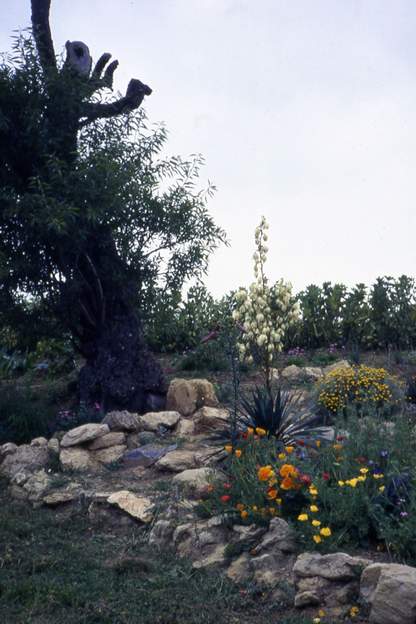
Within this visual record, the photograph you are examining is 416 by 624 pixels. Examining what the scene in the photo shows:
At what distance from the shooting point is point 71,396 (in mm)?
12609

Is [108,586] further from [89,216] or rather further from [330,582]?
[89,216]

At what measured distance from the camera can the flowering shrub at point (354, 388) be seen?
10281 mm

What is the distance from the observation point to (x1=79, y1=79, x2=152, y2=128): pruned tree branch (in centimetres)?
1158

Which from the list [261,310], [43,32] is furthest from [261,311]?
[43,32]

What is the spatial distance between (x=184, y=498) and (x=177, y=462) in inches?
36.3

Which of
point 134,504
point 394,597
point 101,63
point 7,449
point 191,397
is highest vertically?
point 101,63

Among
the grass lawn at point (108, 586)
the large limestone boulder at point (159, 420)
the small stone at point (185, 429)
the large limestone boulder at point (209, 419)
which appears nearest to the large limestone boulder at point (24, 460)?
the large limestone boulder at point (159, 420)

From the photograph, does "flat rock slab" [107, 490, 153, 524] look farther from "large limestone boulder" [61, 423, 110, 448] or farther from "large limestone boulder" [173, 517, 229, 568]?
"large limestone boulder" [61, 423, 110, 448]

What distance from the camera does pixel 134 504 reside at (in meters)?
7.68

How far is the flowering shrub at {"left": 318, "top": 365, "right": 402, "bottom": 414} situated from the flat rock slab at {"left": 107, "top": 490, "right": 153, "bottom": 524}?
3221 mm

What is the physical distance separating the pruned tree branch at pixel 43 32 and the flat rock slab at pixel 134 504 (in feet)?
20.0

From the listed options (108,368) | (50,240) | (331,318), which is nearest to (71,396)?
(108,368)

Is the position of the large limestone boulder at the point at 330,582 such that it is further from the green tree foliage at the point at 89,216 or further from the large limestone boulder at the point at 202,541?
the green tree foliage at the point at 89,216

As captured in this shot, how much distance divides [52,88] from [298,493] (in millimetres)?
6736
